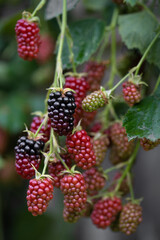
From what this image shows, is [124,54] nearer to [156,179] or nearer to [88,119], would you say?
[88,119]

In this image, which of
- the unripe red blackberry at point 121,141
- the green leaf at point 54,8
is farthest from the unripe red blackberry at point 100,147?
the green leaf at point 54,8

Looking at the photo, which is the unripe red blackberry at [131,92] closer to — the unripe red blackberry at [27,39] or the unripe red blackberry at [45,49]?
the unripe red blackberry at [27,39]

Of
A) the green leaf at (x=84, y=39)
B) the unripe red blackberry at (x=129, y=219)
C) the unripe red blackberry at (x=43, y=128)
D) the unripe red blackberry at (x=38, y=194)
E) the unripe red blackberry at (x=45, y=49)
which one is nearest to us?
the unripe red blackberry at (x=38, y=194)

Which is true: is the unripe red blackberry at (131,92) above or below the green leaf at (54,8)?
below

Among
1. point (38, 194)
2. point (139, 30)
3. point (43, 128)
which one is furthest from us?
point (139, 30)

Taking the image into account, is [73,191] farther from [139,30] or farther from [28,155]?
[139,30]

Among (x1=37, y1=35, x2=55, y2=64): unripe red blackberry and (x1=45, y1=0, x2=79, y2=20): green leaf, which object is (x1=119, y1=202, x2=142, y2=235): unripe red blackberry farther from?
(x1=37, y1=35, x2=55, y2=64): unripe red blackberry

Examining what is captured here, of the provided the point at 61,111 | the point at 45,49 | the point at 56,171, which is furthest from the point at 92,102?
the point at 45,49
